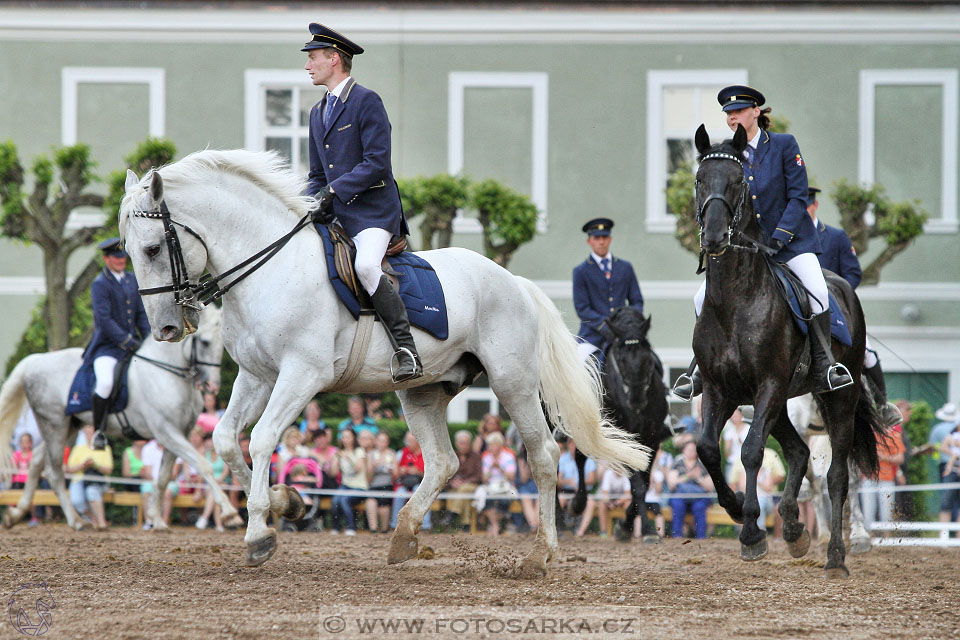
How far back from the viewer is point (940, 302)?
2039cm

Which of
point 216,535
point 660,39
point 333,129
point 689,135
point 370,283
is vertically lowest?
point 216,535

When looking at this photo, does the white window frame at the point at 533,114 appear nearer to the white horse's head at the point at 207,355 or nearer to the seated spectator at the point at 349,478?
the seated spectator at the point at 349,478

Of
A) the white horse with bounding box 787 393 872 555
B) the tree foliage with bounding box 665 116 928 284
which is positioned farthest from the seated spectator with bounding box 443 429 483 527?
the tree foliage with bounding box 665 116 928 284

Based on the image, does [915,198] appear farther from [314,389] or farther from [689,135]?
[314,389]

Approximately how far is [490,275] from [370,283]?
116cm

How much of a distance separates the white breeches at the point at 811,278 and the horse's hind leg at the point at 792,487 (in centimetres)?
87

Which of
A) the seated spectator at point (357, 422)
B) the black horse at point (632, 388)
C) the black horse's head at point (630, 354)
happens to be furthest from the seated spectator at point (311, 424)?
the black horse's head at point (630, 354)

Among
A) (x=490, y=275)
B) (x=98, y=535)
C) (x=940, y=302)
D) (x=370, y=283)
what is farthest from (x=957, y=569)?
(x=940, y=302)

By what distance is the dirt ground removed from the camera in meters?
5.26

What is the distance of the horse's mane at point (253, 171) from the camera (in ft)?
23.5

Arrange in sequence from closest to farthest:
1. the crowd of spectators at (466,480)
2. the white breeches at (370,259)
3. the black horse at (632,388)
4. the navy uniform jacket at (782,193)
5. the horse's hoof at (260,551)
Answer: the horse's hoof at (260,551), the white breeches at (370,259), the navy uniform jacket at (782,193), the black horse at (632,388), the crowd of spectators at (466,480)

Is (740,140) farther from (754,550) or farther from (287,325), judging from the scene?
(287,325)

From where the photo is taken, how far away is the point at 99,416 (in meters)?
12.4

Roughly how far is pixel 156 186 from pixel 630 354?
5744 millimetres
